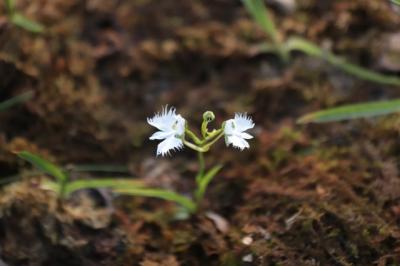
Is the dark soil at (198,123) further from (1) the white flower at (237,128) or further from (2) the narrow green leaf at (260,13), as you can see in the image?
(1) the white flower at (237,128)

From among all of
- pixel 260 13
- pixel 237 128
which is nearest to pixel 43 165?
pixel 237 128

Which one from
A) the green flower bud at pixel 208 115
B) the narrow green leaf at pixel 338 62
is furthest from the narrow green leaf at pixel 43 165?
the narrow green leaf at pixel 338 62

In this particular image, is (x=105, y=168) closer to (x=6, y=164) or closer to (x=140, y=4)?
(x=6, y=164)

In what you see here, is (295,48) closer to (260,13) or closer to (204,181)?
(260,13)

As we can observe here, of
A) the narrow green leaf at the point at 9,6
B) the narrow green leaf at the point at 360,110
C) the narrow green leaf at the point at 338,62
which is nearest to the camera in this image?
the narrow green leaf at the point at 360,110

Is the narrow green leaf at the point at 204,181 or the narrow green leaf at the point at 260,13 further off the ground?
the narrow green leaf at the point at 260,13

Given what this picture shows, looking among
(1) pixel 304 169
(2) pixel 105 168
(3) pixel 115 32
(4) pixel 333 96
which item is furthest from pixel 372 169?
(3) pixel 115 32

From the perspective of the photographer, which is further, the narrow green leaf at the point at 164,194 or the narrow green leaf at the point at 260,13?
the narrow green leaf at the point at 260,13
